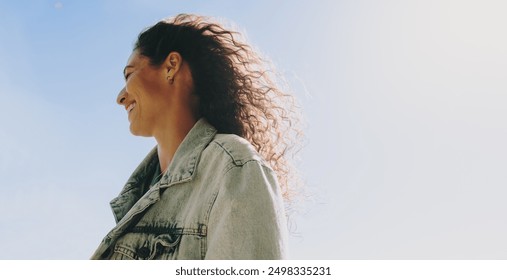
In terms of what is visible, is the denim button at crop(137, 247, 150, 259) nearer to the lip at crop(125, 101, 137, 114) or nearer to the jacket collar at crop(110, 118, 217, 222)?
the jacket collar at crop(110, 118, 217, 222)

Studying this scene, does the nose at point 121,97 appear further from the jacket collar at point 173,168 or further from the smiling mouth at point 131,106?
the jacket collar at point 173,168

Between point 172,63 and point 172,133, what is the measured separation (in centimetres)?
45

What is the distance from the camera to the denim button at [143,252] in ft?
10.7

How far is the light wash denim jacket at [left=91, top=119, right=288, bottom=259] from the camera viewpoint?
9.40ft

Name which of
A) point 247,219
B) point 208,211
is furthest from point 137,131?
point 247,219

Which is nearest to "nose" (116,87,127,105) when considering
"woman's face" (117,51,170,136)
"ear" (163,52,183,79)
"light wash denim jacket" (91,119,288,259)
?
"woman's face" (117,51,170,136)

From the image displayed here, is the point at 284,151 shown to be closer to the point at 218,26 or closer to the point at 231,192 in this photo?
the point at 218,26

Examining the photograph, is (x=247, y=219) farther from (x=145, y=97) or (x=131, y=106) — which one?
(x=131, y=106)

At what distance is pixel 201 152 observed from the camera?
11.5 ft

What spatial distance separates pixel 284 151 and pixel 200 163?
125cm

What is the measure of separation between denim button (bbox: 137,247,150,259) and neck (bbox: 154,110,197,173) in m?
0.75

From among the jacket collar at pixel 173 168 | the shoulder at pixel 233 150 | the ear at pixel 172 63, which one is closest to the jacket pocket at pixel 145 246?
the jacket collar at pixel 173 168
